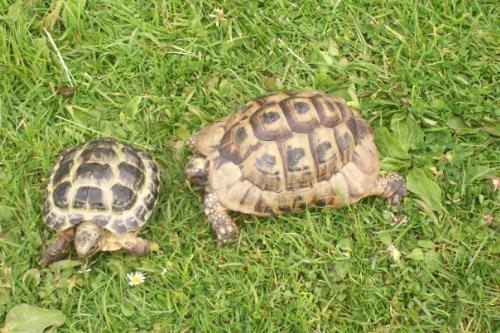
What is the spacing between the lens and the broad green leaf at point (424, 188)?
4.39 metres

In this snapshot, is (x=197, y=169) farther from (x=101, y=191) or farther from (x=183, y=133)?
(x=101, y=191)

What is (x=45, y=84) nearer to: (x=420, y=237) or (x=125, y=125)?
(x=125, y=125)

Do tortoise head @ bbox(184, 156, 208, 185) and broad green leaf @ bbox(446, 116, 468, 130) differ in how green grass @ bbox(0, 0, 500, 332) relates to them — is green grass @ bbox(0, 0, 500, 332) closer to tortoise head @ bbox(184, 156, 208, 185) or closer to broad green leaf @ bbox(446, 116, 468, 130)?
broad green leaf @ bbox(446, 116, 468, 130)

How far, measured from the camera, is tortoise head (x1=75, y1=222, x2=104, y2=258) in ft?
13.1

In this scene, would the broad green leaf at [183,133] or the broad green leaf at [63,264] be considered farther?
the broad green leaf at [183,133]

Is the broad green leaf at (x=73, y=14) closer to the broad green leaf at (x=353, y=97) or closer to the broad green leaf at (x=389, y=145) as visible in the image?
the broad green leaf at (x=353, y=97)

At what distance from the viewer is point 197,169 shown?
4.24m

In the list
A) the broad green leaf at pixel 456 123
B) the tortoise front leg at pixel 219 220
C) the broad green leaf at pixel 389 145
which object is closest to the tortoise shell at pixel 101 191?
the tortoise front leg at pixel 219 220

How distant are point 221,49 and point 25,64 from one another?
1470mm

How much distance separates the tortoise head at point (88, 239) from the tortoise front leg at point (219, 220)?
721 mm

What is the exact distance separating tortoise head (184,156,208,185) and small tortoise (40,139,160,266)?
261mm

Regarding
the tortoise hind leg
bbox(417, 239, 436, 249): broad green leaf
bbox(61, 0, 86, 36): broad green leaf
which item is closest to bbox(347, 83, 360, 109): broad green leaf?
the tortoise hind leg

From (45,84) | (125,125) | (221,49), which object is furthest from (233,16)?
(45,84)

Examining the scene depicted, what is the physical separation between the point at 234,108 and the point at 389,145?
1164 millimetres
